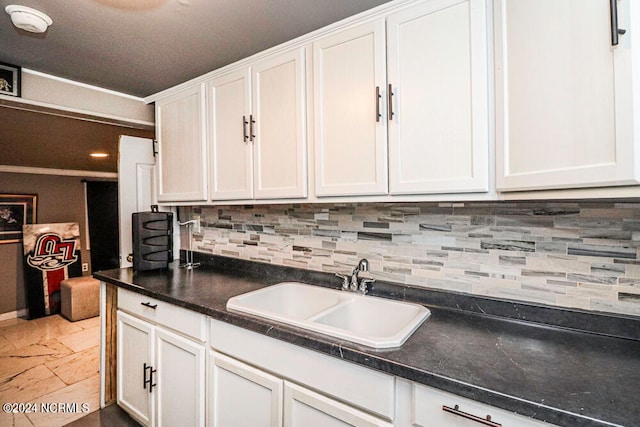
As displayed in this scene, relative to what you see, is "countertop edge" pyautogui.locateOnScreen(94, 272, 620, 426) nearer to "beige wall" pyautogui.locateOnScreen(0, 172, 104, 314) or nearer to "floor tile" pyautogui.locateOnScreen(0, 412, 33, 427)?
"floor tile" pyautogui.locateOnScreen(0, 412, 33, 427)

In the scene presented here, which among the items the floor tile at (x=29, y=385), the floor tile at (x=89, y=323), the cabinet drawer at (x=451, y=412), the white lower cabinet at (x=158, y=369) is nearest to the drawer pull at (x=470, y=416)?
the cabinet drawer at (x=451, y=412)

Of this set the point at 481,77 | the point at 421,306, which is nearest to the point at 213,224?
the point at 421,306

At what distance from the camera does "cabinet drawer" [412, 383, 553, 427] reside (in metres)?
0.79

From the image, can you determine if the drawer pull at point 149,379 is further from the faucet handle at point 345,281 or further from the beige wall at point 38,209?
the beige wall at point 38,209

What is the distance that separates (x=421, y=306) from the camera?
1385 millimetres

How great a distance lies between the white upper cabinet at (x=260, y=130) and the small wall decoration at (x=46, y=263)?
4048 mm

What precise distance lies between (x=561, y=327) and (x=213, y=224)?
2.15 metres

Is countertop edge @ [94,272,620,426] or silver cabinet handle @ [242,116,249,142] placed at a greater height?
silver cabinet handle @ [242,116,249,142]

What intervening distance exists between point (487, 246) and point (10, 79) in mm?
2756

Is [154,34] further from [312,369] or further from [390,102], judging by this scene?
[312,369]

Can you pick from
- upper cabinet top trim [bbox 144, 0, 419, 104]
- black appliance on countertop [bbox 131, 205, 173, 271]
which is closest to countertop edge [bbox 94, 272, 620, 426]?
black appliance on countertop [bbox 131, 205, 173, 271]

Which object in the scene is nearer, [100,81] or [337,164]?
[337,164]

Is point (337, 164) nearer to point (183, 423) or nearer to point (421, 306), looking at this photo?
point (421, 306)

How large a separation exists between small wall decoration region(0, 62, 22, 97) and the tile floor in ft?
6.77
